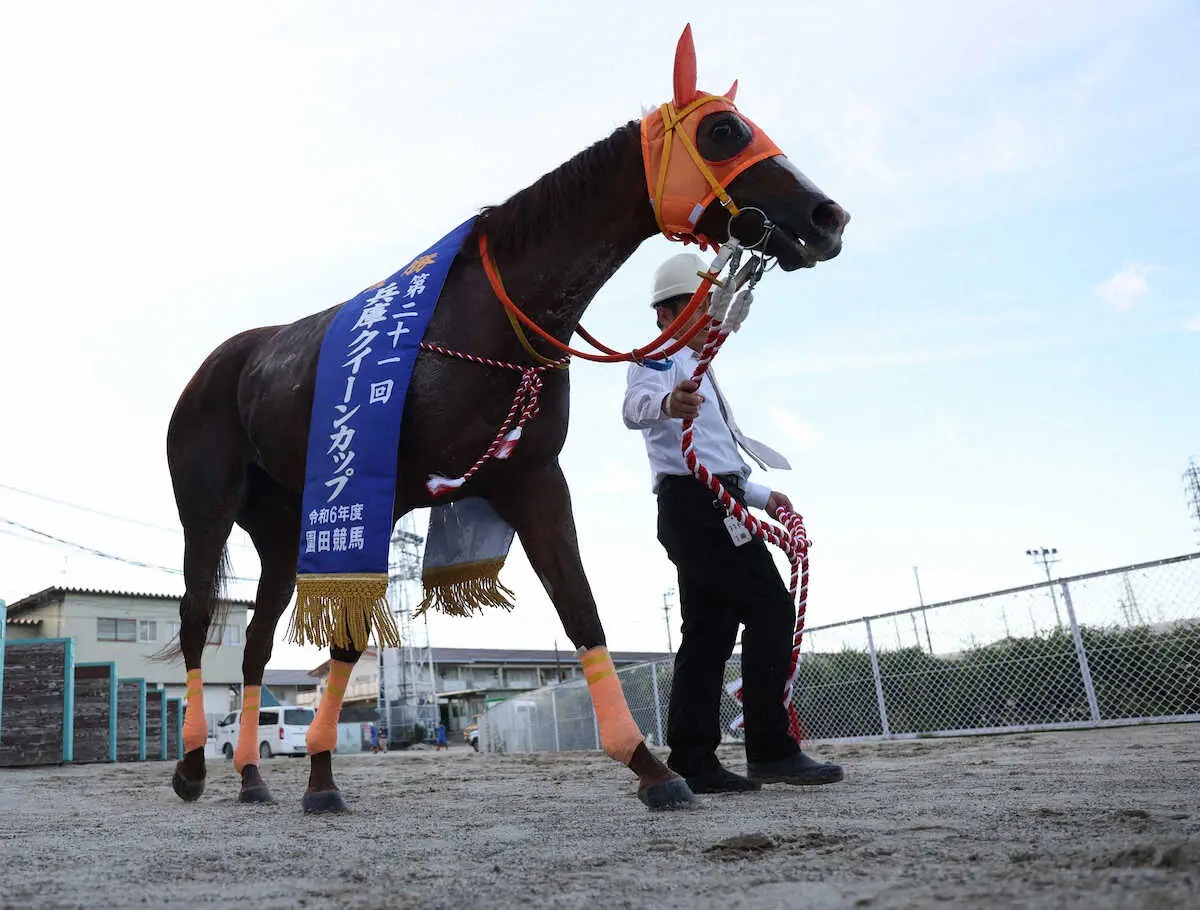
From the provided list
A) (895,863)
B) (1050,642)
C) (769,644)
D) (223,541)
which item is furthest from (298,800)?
(1050,642)

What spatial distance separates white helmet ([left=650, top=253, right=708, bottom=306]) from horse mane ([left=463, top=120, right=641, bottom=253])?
0.74m

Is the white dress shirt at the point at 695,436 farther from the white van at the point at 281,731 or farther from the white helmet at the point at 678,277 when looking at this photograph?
the white van at the point at 281,731

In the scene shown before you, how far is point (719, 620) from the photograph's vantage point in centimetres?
351

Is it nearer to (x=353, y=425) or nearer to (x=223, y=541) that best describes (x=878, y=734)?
(x=223, y=541)

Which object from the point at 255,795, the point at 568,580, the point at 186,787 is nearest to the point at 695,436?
the point at 568,580

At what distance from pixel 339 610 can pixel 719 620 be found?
1441 millimetres

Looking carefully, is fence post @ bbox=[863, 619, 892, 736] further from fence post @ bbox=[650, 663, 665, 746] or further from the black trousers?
the black trousers

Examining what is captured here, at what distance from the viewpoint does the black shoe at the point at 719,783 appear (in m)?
3.26

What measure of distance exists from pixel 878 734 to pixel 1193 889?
8582 millimetres

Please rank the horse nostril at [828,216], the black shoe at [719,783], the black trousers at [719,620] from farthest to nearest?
the black trousers at [719,620]
the black shoe at [719,783]
the horse nostril at [828,216]

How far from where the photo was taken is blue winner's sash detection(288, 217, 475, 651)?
9.41 ft

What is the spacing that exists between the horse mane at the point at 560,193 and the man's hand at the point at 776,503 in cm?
146

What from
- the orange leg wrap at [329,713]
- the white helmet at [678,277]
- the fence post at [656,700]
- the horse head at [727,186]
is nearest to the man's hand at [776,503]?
the white helmet at [678,277]

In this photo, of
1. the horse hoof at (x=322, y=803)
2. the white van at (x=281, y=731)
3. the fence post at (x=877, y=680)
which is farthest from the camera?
the white van at (x=281, y=731)
